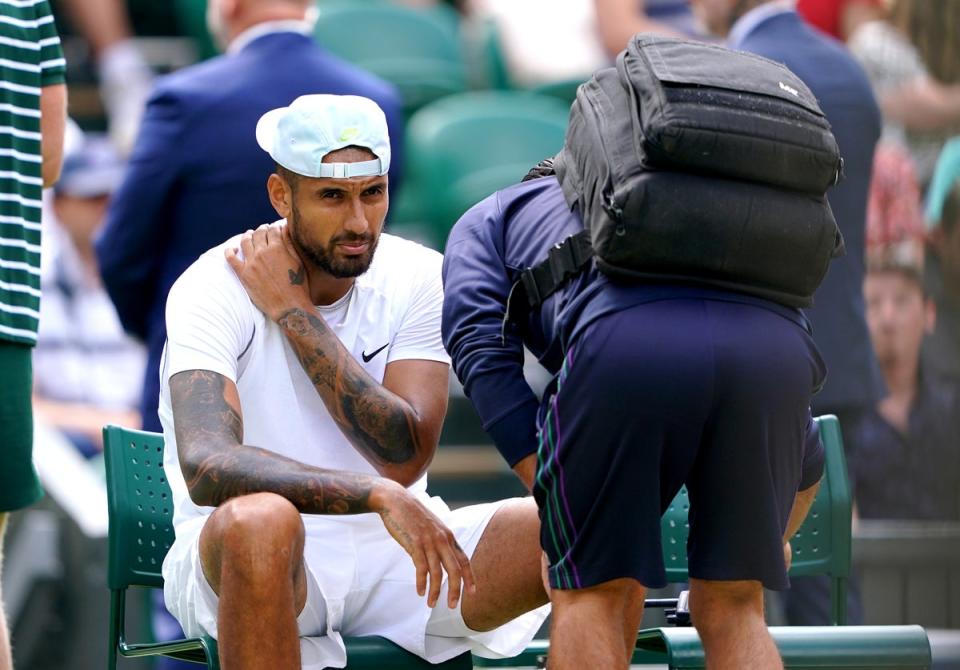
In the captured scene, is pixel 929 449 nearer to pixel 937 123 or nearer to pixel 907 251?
pixel 907 251

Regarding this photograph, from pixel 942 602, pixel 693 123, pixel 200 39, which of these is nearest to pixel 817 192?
pixel 693 123

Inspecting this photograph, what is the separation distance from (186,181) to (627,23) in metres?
2.78

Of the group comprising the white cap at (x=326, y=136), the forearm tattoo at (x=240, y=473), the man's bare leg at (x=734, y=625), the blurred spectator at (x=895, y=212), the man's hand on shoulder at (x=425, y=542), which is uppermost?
the white cap at (x=326, y=136)

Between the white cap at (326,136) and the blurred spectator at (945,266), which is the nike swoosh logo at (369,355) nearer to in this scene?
the white cap at (326,136)

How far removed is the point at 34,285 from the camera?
11.5ft

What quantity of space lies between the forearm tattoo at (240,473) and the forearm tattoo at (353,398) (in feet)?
0.61

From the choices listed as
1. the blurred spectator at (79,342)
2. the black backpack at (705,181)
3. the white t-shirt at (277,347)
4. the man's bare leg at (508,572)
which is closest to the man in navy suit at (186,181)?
the white t-shirt at (277,347)

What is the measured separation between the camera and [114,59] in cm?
717

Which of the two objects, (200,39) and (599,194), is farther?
(200,39)

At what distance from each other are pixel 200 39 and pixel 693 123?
4934mm

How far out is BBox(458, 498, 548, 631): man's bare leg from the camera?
321cm

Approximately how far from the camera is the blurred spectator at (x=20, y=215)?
3428 millimetres

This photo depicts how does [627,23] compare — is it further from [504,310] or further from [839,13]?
[504,310]

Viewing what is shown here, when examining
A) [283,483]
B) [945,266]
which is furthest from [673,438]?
[945,266]
